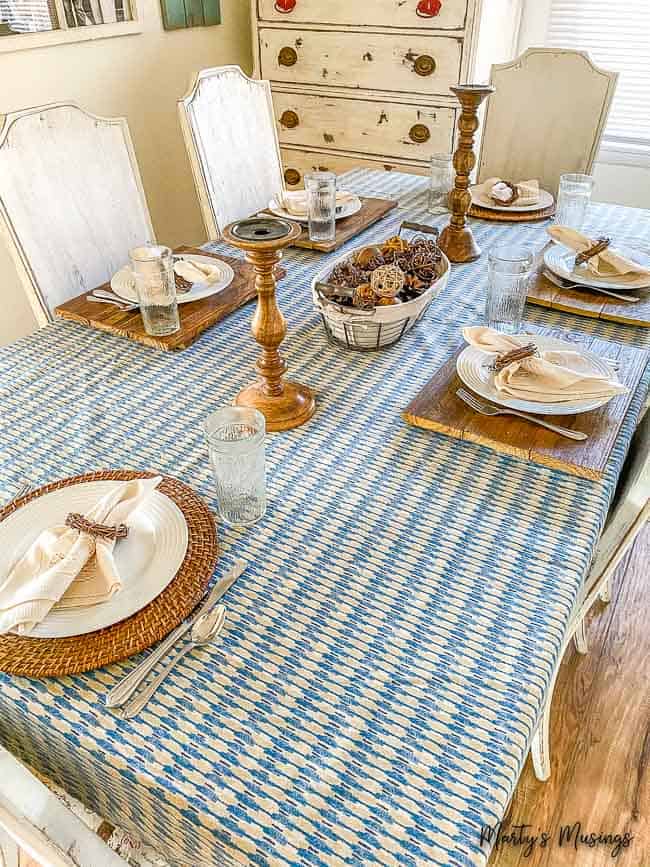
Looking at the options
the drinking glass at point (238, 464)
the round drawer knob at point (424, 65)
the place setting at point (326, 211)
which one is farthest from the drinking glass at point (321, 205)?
the round drawer knob at point (424, 65)

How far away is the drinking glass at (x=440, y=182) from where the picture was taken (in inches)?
68.4

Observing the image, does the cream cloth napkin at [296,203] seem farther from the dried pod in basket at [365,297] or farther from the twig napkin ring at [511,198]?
the dried pod in basket at [365,297]

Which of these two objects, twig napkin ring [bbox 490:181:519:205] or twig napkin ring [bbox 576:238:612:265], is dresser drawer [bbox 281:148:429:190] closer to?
twig napkin ring [bbox 490:181:519:205]

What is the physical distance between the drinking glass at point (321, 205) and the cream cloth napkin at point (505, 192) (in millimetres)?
493

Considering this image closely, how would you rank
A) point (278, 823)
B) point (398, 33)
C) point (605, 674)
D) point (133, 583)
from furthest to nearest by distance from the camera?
point (398, 33) → point (605, 674) → point (133, 583) → point (278, 823)

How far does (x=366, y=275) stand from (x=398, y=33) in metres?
1.78

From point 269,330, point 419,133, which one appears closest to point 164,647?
point 269,330

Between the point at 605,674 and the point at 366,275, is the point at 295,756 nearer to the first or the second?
the point at 366,275

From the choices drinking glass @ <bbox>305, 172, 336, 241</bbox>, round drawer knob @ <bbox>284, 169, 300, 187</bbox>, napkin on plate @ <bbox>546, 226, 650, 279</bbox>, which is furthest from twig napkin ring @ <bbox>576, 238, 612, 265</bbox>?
round drawer knob @ <bbox>284, 169, 300, 187</bbox>

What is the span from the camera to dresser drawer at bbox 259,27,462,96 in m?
2.43

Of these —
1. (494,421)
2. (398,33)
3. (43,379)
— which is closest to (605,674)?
(494,421)

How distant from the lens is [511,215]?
1738mm

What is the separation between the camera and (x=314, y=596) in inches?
29.3

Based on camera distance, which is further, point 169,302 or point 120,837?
point 169,302
